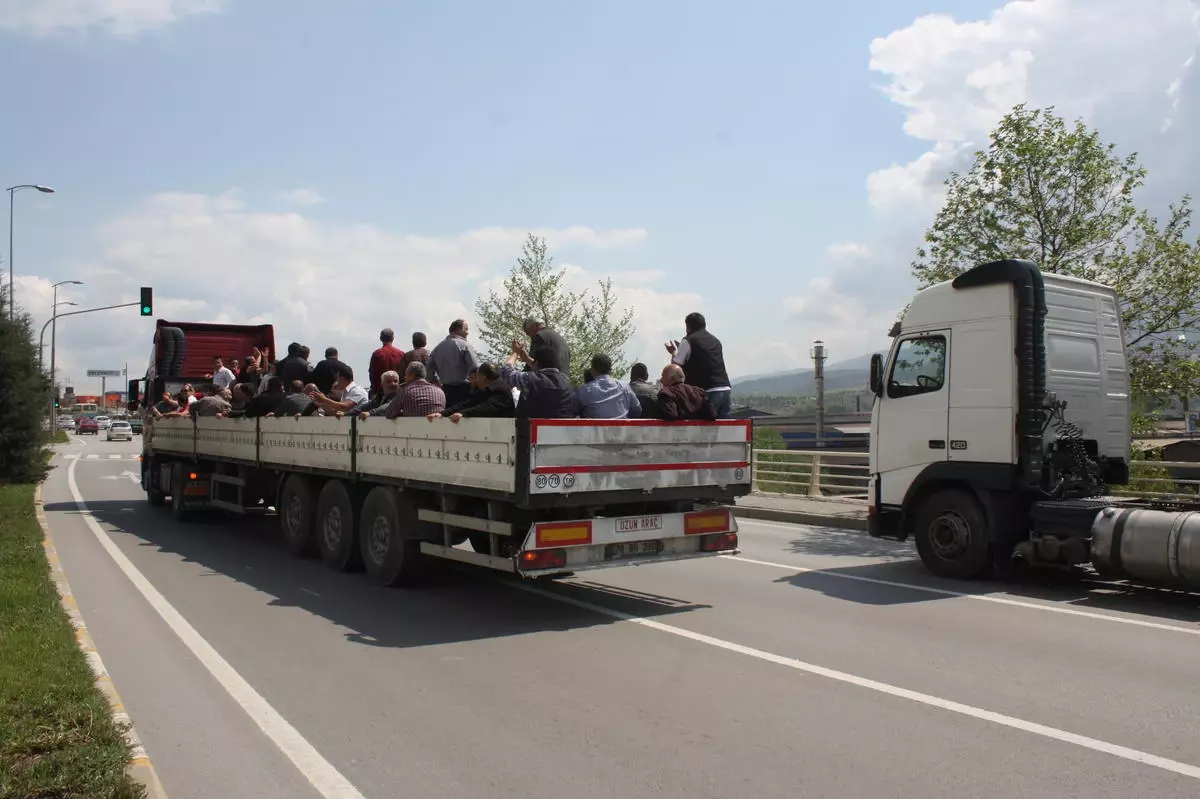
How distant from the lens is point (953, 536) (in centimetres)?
972

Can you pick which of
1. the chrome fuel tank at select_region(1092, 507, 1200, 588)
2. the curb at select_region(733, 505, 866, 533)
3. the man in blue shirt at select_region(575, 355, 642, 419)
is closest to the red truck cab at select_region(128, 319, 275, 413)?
the curb at select_region(733, 505, 866, 533)

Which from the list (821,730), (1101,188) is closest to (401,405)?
(821,730)

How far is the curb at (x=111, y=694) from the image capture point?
420 centimetres

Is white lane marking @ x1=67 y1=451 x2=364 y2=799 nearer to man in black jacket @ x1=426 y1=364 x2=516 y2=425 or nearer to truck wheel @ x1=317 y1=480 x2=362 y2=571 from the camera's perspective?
truck wheel @ x1=317 y1=480 x2=362 y2=571

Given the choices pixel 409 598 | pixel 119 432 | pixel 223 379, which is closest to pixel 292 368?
pixel 223 379

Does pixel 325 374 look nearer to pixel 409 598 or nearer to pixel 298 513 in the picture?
pixel 298 513

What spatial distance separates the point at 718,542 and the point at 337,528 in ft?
13.5

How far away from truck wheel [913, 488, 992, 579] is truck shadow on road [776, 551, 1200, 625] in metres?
0.15

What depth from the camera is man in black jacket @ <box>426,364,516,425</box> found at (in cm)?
822

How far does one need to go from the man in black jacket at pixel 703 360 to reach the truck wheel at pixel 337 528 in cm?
379

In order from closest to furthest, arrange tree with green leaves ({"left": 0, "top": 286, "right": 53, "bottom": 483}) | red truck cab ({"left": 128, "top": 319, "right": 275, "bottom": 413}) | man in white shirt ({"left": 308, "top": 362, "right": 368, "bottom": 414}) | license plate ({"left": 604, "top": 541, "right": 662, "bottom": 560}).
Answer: license plate ({"left": 604, "top": 541, "right": 662, "bottom": 560})
man in white shirt ({"left": 308, "top": 362, "right": 368, "bottom": 414})
red truck cab ({"left": 128, "top": 319, "right": 275, "bottom": 413})
tree with green leaves ({"left": 0, "top": 286, "right": 53, "bottom": 483})

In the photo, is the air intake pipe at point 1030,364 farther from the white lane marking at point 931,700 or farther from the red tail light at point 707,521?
the white lane marking at point 931,700

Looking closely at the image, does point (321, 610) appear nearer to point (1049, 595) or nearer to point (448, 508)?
point (448, 508)

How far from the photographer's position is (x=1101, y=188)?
13.3 meters
